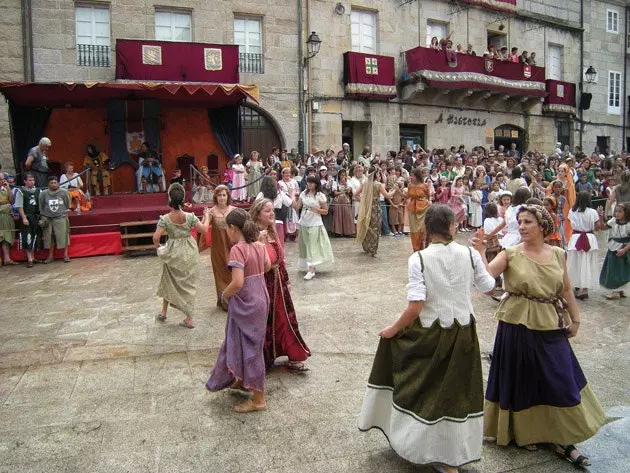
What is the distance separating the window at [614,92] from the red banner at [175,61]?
19906 mm

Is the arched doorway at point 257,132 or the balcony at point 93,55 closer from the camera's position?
the balcony at point 93,55

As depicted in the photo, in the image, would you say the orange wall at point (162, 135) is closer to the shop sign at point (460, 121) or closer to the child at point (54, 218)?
the child at point (54, 218)

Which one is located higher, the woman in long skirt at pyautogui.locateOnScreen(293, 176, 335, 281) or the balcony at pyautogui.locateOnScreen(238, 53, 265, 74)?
the balcony at pyautogui.locateOnScreen(238, 53, 265, 74)

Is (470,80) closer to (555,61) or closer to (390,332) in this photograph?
(555,61)

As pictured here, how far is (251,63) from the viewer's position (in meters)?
17.2

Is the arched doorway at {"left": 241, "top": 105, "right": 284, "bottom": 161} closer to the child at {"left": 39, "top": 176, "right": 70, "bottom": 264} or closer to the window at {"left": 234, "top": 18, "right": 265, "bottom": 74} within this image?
the window at {"left": 234, "top": 18, "right": 265, "bottom": 74}

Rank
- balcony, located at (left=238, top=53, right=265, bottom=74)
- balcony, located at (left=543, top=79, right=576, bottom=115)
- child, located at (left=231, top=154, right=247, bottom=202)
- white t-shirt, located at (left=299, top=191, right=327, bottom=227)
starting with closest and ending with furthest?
white t-shirt, located at (left=299, top=191, right=327, bottom=227) → child, located at (left=231, top=154, right=247, bottom=202) → balcony, located at (left=238, top=53, right=265, bottom=74) → balcony, located at (left=543, top=79, right=576, bottom=115)

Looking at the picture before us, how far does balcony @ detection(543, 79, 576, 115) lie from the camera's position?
23844mm

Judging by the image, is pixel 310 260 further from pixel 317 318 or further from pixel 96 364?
pixel 96 364

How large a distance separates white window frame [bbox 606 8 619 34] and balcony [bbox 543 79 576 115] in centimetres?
469

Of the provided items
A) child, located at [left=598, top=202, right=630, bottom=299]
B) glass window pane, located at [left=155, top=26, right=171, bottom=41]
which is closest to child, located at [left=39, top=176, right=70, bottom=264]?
glass window pane, located at [left=155, top=26, right=171, bottom=41]

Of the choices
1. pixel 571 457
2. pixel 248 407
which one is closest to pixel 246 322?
pixel 248 407

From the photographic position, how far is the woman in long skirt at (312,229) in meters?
8.70

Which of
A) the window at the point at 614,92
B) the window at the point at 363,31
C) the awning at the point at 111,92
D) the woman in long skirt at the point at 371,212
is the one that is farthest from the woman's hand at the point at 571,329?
the window at the point at 614,92
